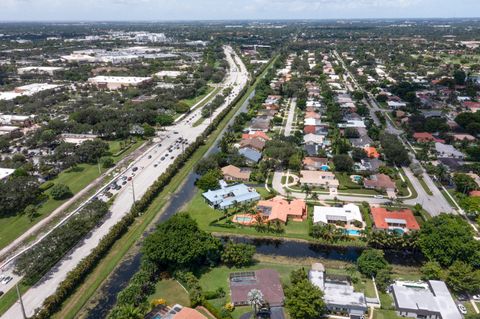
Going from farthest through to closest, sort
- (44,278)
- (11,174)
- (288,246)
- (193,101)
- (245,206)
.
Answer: (193,101)
(11,174)
(245,206)
(288,246)
(44,278)

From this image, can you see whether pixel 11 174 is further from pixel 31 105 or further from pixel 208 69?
pixel 208 69

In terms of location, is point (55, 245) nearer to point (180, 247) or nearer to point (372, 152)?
point (180, 247)

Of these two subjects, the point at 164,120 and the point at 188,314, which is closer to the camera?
the point at 188,314

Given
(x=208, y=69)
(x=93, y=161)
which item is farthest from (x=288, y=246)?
(x=208, y=69)

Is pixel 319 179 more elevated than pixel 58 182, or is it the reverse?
pixel 319 179

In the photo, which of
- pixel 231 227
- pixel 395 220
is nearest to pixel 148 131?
pixel 231 227

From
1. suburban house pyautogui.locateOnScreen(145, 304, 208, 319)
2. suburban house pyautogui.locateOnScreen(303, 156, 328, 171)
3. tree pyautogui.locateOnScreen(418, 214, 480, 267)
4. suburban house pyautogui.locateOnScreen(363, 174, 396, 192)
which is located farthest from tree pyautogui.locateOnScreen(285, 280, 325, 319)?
suburban house pyautogui.locateOnScreen(303, 156, 328, 171)

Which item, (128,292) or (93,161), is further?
(93,161)
